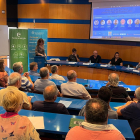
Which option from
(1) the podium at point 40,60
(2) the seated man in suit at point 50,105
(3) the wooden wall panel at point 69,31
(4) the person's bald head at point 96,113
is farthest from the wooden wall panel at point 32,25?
(4) the person's bald head at point 96,113

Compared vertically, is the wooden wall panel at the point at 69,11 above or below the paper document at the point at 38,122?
above

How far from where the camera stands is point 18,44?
766cm

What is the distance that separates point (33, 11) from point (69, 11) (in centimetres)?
174

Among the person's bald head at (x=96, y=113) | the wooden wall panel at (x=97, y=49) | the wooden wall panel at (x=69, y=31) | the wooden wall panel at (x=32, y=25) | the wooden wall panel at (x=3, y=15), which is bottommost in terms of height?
the person's bald head at (x=96, y=113)

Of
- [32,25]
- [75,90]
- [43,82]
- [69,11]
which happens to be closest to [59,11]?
[69,11]

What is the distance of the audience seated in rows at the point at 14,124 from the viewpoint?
163 cm

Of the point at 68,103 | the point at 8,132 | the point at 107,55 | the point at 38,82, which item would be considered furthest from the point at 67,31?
the point at 8,132

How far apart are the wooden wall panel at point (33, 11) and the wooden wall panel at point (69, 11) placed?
264mm

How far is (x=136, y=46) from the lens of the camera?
7688mm

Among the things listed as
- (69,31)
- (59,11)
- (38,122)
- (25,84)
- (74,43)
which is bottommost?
(38,122)

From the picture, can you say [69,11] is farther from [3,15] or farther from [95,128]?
[95,128]

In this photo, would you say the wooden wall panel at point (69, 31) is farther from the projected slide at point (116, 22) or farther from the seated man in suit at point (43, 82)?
the seated man in suit at point (43, 82)

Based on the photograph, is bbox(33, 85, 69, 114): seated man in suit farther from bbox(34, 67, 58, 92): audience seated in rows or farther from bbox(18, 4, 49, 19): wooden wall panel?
bbox(18, 4, 49, 19): wooden wall panel

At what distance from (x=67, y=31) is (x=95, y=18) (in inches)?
55.6
